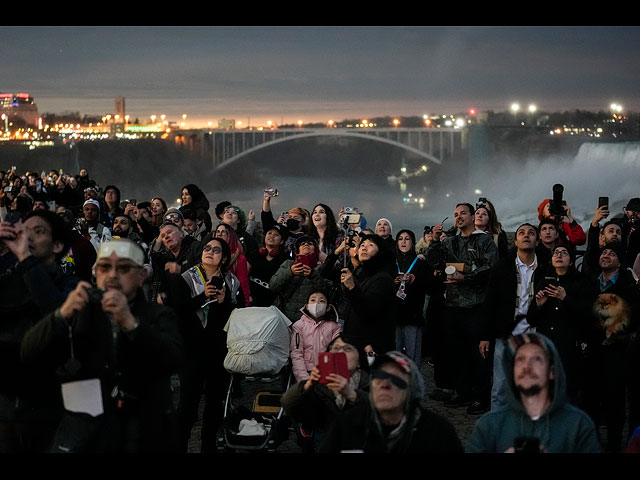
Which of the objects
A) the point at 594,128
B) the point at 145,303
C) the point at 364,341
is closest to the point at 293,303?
the point at 364,341

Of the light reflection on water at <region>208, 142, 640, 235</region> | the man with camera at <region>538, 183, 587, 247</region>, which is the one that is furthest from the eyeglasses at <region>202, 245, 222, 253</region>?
the light reflection on water at <region>208, 142, 640, 235</region>

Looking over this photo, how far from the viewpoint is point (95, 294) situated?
3064mm

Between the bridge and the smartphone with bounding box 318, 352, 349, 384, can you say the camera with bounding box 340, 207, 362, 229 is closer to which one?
the smartphone with bounding box 318, 352, 349, 384

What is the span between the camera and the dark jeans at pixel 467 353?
24.9 feet

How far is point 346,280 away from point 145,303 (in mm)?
2833

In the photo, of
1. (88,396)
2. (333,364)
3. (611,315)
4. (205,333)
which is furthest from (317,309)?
(88,396)

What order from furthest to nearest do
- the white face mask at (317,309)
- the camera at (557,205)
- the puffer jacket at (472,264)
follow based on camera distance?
the camera at (557,205)
the puffer jacket at (472,264)
the white face mask at (317,309)

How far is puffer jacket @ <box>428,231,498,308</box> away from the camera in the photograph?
24.7ft

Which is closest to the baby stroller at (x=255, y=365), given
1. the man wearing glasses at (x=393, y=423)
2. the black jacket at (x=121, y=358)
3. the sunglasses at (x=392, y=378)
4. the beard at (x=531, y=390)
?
the man wearing glasses at (x=393, y=423)

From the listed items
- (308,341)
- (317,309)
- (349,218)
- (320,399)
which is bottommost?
(320,399)

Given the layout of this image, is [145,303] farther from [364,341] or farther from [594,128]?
[594,128]

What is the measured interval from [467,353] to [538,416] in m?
4.03

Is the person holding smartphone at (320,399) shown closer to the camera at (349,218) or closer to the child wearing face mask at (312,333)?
the child wearing face mask at (312,333)

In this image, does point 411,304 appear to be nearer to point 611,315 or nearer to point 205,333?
point 611,315
